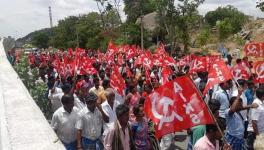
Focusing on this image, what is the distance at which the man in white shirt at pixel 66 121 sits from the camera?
22.6ft

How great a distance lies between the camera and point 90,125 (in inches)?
275

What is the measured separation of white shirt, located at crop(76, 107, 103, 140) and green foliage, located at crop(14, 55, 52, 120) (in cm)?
402

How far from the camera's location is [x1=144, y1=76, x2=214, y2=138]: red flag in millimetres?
5289

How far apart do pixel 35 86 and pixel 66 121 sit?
18.7ft

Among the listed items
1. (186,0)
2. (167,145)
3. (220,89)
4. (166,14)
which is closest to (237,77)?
(220,89)

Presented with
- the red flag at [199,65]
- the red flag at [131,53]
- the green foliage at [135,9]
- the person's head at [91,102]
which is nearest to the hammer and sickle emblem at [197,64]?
the red flag at [199,65]

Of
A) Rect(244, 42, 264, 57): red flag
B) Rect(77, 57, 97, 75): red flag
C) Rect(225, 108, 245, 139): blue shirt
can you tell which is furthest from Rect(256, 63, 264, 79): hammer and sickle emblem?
Rect(244, 42, 264, 57): red flag

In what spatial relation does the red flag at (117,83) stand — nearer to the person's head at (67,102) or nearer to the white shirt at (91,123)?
the white shirt at (91,123)

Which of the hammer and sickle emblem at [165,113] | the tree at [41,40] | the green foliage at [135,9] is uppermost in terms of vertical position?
the green foliage at [135,9]

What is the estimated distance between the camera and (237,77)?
10.9 metres

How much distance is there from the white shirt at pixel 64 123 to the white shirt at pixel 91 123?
12 cm

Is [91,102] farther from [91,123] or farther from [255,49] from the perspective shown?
[255,49]

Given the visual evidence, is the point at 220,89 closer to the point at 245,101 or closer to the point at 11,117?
the point at 245,101

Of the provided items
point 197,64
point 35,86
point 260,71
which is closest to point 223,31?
point 197,64
